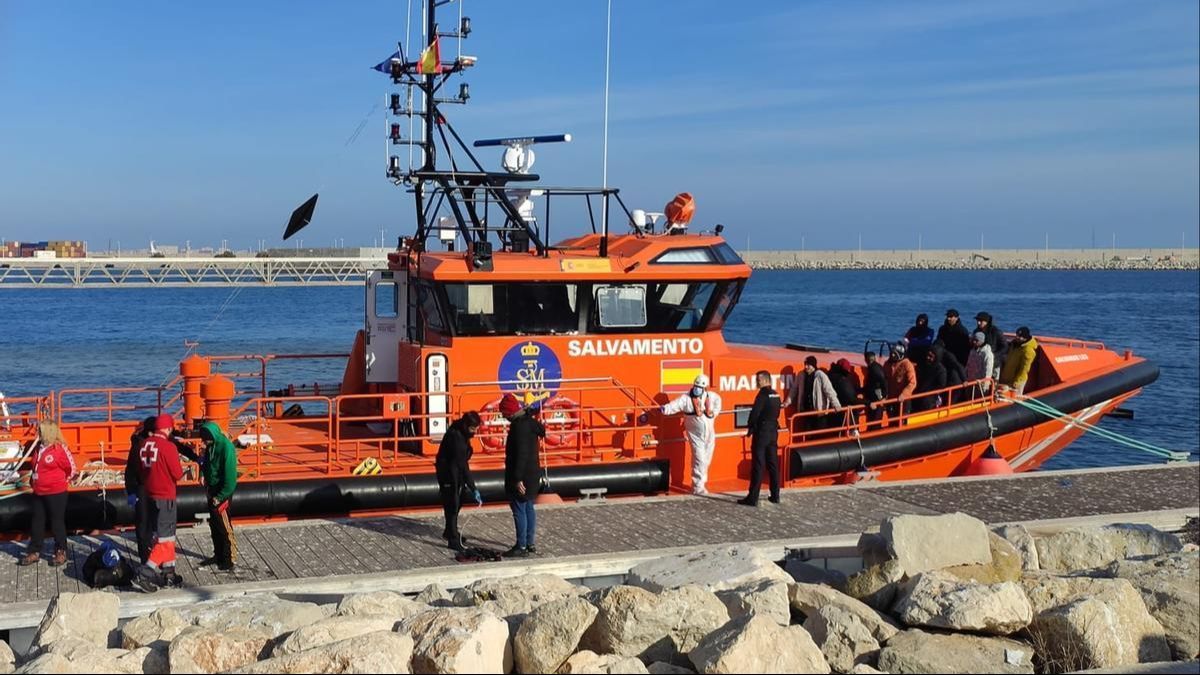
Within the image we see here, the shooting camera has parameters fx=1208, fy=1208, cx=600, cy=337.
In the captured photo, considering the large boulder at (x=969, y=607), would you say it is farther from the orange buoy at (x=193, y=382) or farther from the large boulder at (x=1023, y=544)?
the orange buoy at (x=193, y=382)

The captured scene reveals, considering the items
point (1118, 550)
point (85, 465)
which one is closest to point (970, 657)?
point (1118, 550)

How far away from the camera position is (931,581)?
6527mm

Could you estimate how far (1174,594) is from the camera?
654cm

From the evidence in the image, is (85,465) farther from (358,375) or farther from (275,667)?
(275,667)

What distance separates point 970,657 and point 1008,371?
7.85 meters

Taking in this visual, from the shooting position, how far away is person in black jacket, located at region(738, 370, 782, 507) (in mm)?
10031

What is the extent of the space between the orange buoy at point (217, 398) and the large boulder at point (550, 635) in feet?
15.1

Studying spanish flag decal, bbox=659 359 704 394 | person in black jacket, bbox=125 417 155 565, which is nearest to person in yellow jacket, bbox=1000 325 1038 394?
spanish flag decal, bbox=659 359 704 394

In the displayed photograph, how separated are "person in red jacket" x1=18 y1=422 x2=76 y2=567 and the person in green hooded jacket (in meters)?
1.05

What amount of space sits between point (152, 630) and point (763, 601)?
3.26 m

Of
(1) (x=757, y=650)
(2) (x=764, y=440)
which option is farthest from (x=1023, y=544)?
(1) (x=757, y=650)

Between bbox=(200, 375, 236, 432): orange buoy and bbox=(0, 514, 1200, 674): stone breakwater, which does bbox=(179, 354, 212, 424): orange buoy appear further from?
bbox=(0, 514, 1200, 674): stone breakwater

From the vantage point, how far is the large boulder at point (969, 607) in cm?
606

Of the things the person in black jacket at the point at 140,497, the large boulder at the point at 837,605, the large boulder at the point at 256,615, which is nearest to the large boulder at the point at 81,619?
the large boulder at the point at 256,615
